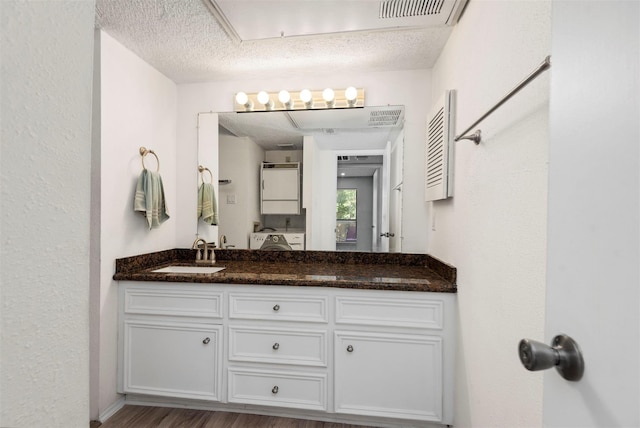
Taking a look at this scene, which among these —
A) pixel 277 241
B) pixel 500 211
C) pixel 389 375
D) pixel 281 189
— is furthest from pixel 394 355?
pixel 281 189

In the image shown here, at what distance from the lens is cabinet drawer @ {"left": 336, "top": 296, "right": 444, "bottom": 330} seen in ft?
5.12

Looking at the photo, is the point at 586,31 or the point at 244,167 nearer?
the point at 586,31

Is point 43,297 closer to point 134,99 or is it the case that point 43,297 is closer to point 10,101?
point 10,101

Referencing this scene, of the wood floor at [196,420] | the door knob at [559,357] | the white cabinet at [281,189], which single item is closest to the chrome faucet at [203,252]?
the white cabinet at [281,189]

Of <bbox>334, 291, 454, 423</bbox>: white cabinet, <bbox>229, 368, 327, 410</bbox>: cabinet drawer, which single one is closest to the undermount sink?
<bbox>229, 368, 327, 410</bbox>: cabinet drawer

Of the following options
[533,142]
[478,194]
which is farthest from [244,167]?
[533,142]

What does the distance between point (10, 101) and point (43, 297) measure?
11.4 inches

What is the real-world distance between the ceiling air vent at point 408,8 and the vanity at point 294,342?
1.36 meters

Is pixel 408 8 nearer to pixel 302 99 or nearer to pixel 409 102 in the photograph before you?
pixel 409 102

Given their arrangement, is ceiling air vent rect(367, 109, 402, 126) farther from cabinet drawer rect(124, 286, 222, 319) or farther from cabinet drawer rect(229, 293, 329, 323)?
cabinet drawer rect(124, 286, 222, 319)

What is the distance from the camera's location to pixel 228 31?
161cm

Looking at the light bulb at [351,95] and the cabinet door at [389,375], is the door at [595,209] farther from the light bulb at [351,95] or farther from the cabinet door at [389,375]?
the light bulb at [351,95]

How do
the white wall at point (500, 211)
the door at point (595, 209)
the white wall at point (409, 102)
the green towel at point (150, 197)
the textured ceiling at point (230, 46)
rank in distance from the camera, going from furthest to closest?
the white wall at point (409, 102)
the green towel at point (150, 197)
the textured ceiling at point (230, 46)
the white wall at point (500, 211)
the door at point (595, 209)

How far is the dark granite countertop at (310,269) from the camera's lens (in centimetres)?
159
